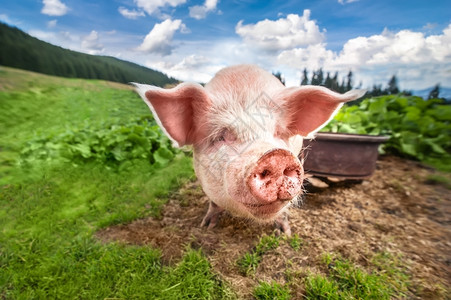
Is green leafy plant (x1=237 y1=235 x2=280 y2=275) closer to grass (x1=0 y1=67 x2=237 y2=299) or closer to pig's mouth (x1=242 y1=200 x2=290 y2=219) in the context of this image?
grass (x1=0 y1=67 x2=237 y2=299)

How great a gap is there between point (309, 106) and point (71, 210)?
3.20 m

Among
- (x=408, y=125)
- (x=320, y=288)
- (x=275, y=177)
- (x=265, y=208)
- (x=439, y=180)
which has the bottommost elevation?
(x=439, y=180)

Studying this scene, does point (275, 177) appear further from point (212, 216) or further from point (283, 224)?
point (212, 216)

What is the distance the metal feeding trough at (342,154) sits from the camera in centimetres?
384

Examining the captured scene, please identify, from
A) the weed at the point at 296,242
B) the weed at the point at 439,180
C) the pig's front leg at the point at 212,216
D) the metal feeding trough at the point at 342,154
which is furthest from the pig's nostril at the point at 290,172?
the weed at the point at 439,180

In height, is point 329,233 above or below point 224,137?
below

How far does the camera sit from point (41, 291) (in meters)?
2.10

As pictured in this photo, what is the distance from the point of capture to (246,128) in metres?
2.02

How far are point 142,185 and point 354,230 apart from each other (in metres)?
3.08

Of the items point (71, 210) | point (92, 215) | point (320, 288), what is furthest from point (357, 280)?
point (71, 210)

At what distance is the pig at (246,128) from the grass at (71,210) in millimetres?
858

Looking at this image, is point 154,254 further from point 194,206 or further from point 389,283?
point 389,283

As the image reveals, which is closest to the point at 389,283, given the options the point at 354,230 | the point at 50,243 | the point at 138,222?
the point at 354,230

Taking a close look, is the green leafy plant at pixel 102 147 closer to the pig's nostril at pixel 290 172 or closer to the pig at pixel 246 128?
the pig at pixel 246 128
